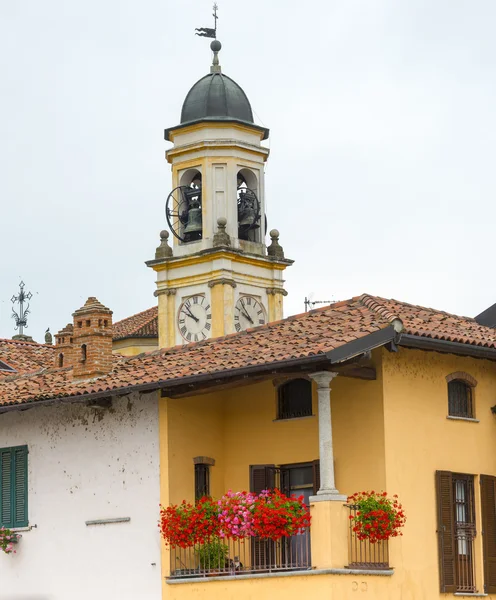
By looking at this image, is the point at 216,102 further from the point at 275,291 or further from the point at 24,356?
the point at 24,356

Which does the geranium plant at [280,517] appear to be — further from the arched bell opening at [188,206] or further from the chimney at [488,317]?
the arched bell opening at [188,206]

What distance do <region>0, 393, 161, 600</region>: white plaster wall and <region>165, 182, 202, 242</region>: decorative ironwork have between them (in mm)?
30644

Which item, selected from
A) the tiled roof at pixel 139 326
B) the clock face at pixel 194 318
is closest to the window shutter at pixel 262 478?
the clock face at pixel 194 318

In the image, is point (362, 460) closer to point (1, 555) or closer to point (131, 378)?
point (131, 378)

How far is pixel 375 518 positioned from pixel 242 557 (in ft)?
10.7

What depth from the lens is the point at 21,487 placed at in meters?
31.4

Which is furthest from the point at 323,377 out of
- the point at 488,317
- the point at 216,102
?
the point at 216,102

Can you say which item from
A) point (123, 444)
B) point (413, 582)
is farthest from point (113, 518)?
point (413, 582)

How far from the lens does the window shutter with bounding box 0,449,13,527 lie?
103 ft

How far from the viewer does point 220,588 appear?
27578mm

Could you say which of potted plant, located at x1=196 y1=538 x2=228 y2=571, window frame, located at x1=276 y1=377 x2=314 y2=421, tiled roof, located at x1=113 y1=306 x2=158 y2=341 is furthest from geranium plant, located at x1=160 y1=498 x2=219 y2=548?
tiled roof, located at x1=113 y1=306 x2=158 y2=341

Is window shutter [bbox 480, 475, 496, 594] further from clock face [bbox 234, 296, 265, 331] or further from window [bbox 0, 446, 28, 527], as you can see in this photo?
clock face [bbox 234, 296, 265, 331]

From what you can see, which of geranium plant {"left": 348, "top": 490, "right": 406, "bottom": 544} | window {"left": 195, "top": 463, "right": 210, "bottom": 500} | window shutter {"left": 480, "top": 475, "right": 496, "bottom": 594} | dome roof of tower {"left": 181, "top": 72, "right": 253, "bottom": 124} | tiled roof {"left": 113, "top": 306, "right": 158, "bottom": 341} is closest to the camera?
geranium plant {"left": 348, "top": 490, "right": 406, "bottom": 544}

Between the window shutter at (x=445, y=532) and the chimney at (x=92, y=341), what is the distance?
21.2ft
